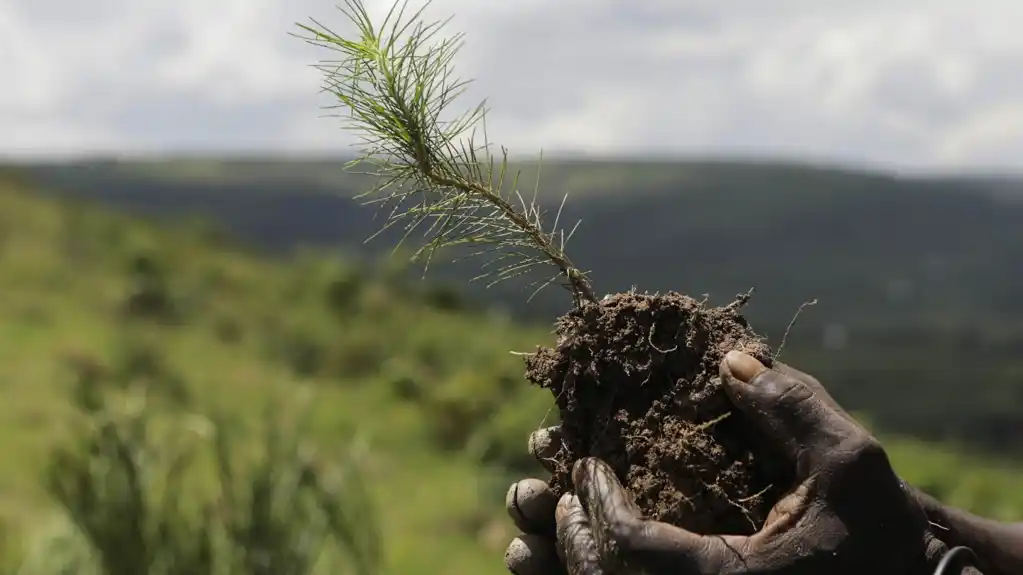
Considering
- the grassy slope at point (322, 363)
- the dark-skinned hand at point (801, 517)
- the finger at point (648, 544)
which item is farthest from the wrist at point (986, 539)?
the grassy slope at point (322, 363)

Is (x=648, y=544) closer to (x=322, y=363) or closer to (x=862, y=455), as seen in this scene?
(x=862, y=455)

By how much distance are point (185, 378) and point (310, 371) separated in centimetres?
131

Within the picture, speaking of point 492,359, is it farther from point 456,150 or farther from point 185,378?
point 456,150

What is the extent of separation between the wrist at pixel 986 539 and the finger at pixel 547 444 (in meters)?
0.71

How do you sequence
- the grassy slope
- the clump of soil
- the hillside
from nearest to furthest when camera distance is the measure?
1. the clump of soil
2. the grassy slope
3. the hillside

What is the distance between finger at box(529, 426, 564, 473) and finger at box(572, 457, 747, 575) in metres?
0.27

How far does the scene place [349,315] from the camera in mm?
9648

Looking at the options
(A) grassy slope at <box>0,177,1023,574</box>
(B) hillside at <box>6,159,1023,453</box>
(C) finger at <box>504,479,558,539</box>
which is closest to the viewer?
(C) finger at <box>504,479,558,539</box>

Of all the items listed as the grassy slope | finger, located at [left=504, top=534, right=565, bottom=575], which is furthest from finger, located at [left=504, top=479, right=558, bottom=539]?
the grassy slope

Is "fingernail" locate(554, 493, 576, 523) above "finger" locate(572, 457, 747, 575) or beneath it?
beneath

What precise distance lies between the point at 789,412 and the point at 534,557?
62 centimetres

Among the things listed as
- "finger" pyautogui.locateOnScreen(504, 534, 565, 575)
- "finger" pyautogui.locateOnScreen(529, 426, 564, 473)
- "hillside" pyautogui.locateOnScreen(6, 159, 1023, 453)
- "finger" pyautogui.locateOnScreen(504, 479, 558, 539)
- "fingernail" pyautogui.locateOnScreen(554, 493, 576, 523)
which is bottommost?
"hillside" pyautogui.locateOnScreen(6, 159, 1023, 453)

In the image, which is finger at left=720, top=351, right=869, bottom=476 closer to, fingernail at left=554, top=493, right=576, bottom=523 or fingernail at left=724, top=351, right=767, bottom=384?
fingernail at left=724, top=351, right=767, bottom=384

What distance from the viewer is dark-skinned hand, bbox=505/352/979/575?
3.90ft
